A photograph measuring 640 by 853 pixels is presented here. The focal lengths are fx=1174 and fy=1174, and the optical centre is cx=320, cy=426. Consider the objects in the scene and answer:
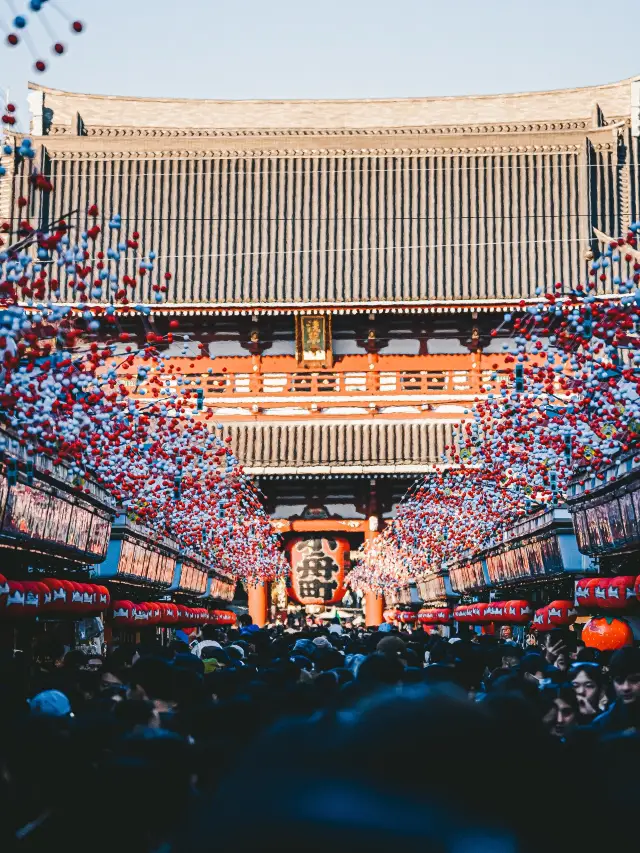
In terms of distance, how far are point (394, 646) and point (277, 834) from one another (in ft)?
33.8

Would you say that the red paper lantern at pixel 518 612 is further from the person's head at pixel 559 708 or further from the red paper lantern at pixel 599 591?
the person's head at pixel 559 708

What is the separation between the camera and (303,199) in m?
33.4

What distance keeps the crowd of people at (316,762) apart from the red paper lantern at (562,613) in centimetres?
755

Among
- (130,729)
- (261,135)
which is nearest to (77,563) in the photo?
(130,729)

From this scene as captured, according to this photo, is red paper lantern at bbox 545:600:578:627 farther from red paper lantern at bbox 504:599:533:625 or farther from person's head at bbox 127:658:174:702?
person's head at bbox 127:658:174:702

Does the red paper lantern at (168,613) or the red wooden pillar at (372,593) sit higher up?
the red wooden pillar at (372,593)

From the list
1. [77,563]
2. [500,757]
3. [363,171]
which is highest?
[363,171]

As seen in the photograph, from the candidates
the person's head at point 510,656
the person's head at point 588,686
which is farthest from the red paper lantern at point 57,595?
the person's head at point 588,686

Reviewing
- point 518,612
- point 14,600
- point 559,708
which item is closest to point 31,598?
point 14,600

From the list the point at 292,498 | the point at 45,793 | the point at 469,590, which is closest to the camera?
the point at 45,793

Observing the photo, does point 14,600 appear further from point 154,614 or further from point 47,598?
point 154,614

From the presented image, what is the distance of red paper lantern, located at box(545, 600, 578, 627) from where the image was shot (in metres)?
18.1

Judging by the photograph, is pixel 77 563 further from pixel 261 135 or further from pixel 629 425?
pixel 261 135

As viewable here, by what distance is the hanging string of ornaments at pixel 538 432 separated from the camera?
11.0 m
